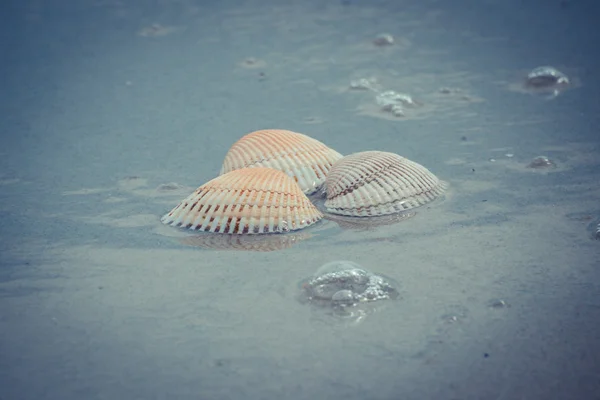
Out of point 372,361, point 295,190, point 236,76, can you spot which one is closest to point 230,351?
point 372,361

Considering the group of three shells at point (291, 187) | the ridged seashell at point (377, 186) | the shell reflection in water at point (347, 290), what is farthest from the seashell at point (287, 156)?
the shell reflection in water at point (347, 290)

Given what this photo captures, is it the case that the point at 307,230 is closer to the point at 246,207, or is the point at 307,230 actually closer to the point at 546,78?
the point at 246,207

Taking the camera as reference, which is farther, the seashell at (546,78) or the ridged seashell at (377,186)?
the seashell at (546,78)

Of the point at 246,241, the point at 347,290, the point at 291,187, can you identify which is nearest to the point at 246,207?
the point at 246,241

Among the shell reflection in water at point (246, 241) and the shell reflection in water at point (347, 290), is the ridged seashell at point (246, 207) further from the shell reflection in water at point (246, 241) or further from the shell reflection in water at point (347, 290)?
the shell reflection in water at point (347, 290)

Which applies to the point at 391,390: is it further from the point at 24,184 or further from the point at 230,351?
the point at 24,184

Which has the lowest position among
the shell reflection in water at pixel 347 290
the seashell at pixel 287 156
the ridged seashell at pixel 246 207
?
the shell reflection in water at pixel 347 290
